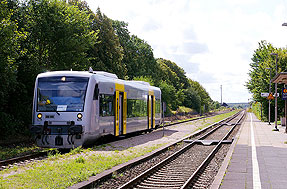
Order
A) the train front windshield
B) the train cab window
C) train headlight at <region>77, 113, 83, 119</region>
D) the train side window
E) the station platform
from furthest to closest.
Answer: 1. the train cab window
2. the train side window
3. the train front windshield
4. train headlight at <region>77, 113, 83, 119</region>
5. the station platform

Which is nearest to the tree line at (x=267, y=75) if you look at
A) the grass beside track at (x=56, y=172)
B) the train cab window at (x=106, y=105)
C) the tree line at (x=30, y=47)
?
the tree line at (x=30, y=47)

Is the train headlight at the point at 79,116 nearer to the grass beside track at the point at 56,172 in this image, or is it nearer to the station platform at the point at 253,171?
the grass beside track at the point at 56,172

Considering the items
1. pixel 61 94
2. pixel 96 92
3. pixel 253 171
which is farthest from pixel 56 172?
pixel 96 92

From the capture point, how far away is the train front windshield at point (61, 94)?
1512 cm

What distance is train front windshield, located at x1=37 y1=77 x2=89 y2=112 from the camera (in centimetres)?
1512

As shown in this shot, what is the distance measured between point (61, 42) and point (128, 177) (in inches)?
619

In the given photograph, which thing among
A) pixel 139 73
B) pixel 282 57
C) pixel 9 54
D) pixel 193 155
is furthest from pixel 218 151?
pixel 139 73

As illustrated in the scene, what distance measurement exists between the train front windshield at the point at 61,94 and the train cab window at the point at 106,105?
152 centimetres

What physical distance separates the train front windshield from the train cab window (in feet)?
4.98

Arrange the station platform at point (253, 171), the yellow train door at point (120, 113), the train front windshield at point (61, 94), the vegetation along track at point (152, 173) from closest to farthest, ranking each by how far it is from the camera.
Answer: the station platform at point (253, 171) → the vegetation along track at point (152, 173) → the train front windshield at point (61, 94) → the yellow train door at point (120, 113)

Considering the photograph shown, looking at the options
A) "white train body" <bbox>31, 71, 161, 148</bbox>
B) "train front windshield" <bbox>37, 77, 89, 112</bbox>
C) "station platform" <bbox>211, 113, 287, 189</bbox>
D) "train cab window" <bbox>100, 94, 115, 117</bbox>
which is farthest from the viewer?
"train cab window" <bbox>100, 94, 115, 117</bbox>

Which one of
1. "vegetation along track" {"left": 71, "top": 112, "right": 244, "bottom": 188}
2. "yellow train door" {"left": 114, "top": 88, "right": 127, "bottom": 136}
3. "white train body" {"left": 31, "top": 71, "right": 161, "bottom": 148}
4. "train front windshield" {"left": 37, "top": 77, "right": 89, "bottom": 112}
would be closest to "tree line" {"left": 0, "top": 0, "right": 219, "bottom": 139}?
"train front windshield" {"left": 37, "top": 77, "right": 89, "bottom": 112}

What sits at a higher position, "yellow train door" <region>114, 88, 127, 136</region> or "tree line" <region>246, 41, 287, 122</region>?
"tree line" <region>246, 41, 287, 122</region>

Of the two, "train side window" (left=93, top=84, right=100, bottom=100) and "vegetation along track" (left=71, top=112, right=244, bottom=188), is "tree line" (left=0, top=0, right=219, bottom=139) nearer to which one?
"train side window" (left=93, top=84, right=100, bottom=100)
